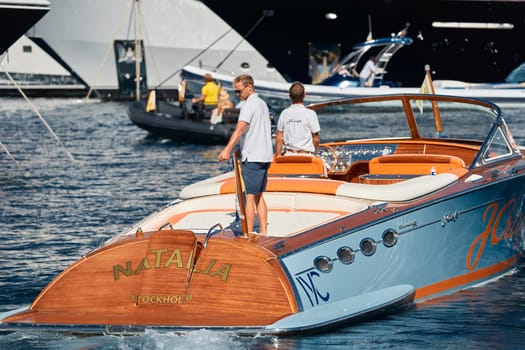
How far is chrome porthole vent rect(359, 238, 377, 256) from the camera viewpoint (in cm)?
977

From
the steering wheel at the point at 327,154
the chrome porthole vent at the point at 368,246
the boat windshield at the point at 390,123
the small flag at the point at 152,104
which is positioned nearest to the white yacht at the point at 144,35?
the boat windshield at the point at 390,123

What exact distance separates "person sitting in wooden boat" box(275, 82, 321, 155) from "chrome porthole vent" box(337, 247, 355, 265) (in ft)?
9.74

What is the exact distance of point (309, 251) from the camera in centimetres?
938

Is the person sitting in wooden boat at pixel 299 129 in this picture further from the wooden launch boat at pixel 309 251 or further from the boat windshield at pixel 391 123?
the boat windshield at pixel 391 123

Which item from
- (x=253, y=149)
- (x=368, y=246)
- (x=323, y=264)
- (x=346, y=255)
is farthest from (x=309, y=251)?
(x=253, y=149)

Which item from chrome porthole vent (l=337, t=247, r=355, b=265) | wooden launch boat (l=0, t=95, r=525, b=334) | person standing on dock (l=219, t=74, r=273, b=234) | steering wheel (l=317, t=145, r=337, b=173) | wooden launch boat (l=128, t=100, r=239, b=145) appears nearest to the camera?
wooden launch boat (l=0, t=95, r=525, b=334)

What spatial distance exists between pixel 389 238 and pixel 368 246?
26cm

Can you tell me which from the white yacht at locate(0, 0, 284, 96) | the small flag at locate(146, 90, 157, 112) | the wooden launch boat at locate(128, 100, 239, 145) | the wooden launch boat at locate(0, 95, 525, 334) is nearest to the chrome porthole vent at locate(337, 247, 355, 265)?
the wooden launch boat at locate(0, 95, 525, 334)

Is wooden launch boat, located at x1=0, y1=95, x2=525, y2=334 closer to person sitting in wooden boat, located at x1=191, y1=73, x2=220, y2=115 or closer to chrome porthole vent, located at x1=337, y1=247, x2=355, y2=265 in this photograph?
chrome porthole vent, located at x1=337, y1=247, x2=355, y2=265

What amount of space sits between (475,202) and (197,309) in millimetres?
3209

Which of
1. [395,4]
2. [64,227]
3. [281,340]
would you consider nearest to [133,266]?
[281,340]

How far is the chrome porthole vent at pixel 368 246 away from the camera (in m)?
9.77

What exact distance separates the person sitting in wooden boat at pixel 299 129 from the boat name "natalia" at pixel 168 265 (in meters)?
3.56

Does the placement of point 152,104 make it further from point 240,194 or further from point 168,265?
point 168,265
